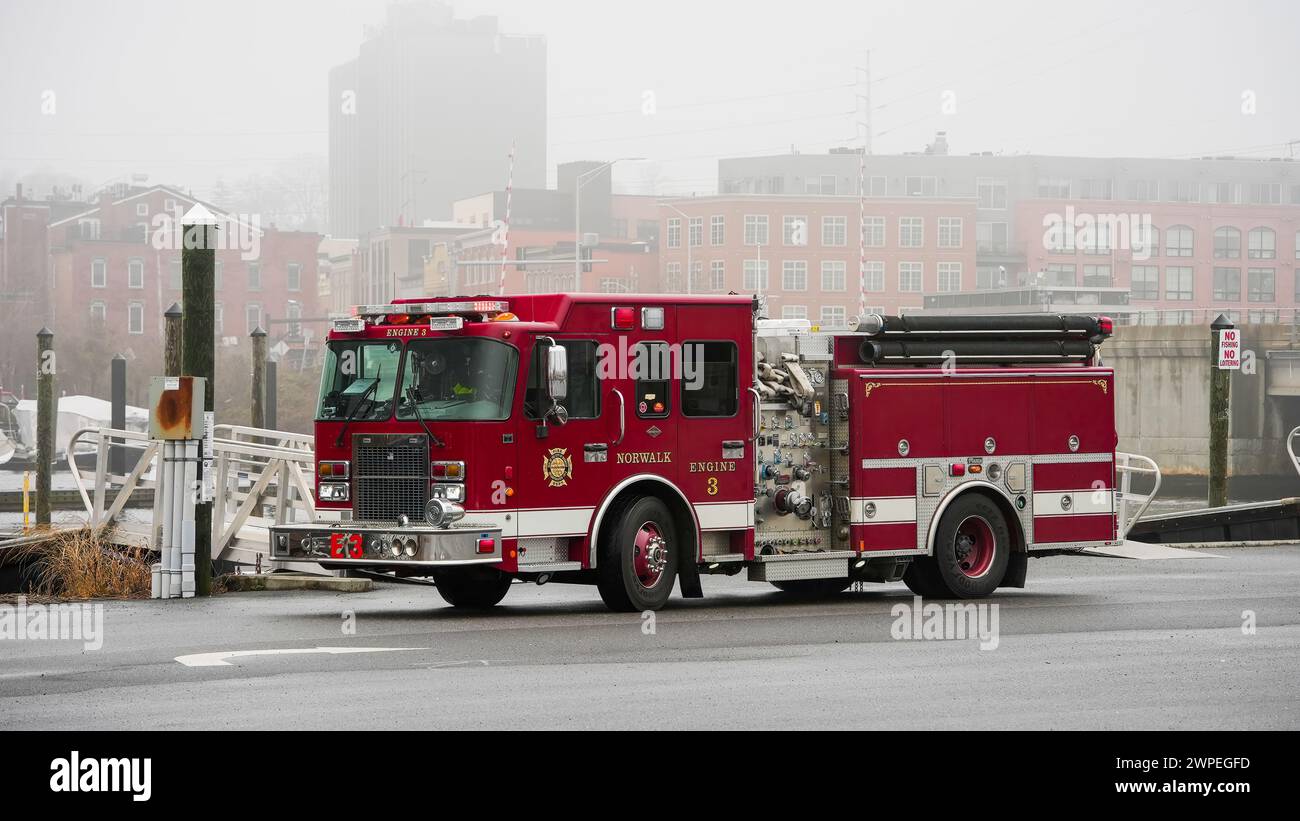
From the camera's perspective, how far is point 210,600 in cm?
1683

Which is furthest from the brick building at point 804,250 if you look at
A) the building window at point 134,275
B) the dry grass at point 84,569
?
the dry grass at point 84,569

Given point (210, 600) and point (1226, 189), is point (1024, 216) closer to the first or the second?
point (1226, 189)

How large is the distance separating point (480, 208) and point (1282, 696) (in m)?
118

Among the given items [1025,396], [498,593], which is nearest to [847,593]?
[1025,396]

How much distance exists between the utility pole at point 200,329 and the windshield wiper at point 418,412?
3.26 meters

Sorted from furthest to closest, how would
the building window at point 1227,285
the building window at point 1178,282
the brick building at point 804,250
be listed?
the building window at point 1227,285
the building window at point 1178,282
the brick building at point 804,250

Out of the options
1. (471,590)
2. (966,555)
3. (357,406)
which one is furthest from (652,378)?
(966,555)

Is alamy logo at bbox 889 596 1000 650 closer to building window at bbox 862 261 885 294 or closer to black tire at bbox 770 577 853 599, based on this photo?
black tire at bbox 770 577 853 599

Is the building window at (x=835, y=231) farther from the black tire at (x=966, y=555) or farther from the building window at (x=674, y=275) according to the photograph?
the black tire at (x=966, y=555)

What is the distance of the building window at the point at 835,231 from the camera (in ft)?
353

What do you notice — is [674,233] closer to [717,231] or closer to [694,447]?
[717,231]
